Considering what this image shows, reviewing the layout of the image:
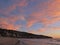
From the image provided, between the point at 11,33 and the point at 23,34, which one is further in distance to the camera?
the point at 23,34

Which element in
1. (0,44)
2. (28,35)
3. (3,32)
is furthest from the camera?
(28,35)

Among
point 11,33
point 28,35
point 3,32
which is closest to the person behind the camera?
point 3,32

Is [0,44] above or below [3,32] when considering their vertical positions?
below

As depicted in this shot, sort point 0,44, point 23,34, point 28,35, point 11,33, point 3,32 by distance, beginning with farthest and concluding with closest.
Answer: point 28,35 → point 23,34 → point 11,33 → point 3,32 → point 0,44

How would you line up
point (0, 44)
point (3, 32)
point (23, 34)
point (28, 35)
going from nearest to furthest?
point (0, 44) → point (3, 32) → point (23, 34) → point (28, 35)

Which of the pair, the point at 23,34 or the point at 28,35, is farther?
the point at 28,35

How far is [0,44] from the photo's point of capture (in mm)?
16062

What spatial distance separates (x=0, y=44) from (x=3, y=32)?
1901 inches

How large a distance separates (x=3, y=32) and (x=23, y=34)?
23.4 m

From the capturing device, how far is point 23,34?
8625 centimetres

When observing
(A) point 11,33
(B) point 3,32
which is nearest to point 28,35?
(A) point 11,33

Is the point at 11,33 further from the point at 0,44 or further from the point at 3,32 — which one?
the point at 0,44

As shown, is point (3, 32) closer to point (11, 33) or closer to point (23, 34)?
point (11, 33)

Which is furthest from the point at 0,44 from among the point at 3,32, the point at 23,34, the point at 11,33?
the point at 23,34
